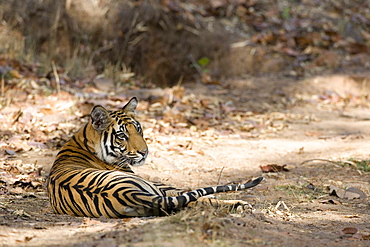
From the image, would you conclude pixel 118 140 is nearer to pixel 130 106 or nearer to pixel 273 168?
pixel 130 106

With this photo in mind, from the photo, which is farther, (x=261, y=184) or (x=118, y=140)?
(x=261, y=184)

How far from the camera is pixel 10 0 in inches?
406

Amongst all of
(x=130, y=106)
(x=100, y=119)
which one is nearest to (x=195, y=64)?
(x=130, y=106)

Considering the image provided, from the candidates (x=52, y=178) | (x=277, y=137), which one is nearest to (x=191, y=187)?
(x=52, y=178)

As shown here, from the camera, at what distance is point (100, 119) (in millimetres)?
4488

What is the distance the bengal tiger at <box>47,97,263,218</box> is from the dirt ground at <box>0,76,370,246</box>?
13cm

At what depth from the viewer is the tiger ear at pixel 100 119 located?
14.5 ft

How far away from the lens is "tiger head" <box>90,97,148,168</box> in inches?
173

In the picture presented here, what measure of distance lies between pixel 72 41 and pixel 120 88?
237cm

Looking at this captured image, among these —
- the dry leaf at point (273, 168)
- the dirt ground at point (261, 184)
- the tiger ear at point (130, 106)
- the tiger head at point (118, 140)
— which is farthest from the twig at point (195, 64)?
the tiger head at point (118, 140)

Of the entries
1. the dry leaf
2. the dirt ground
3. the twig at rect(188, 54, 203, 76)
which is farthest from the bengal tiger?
the twig at rect(188, 54, 203, 76)

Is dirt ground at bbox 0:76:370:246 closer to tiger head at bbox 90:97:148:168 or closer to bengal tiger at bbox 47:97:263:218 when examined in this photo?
bengal tiger at bbox 47:97:263:218

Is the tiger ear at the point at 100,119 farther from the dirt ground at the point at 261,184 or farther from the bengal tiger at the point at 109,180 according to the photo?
the dirt ground at the point at 261,184

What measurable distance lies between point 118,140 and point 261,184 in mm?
1530
